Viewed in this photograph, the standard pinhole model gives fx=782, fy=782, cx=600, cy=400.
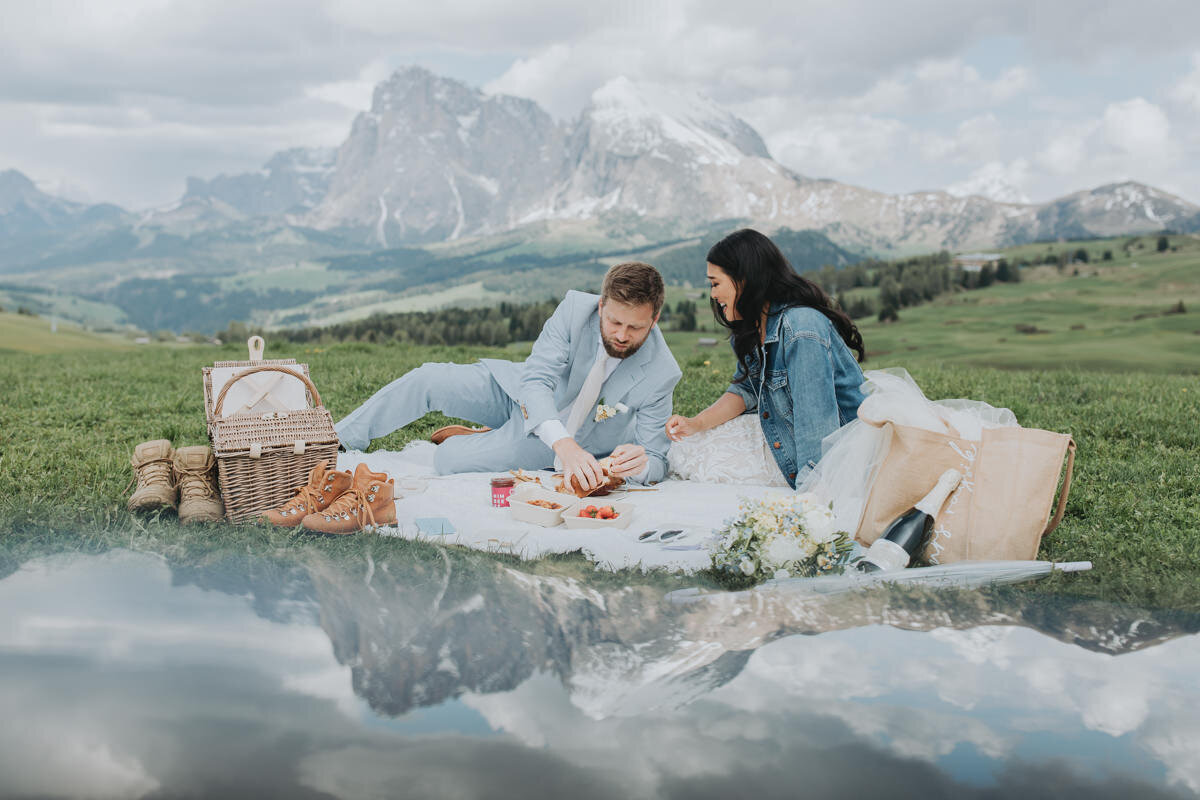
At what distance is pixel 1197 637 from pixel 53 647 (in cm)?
496

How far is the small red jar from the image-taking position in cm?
571

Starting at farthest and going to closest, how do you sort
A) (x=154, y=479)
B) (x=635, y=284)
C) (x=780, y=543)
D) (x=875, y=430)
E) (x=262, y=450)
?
(x=635, y=284), (x=154, y=479), (x=262, y=450), (x=875, y=430), (x=780, y=543)

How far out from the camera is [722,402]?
6906mm

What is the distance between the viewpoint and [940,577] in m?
4.16

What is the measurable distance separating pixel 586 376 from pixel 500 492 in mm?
1340

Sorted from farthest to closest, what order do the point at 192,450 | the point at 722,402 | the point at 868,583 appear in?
the point at 722,402
the point at 192,450
the point at 868,583

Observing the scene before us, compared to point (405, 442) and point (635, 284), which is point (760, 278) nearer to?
point (635, 284)

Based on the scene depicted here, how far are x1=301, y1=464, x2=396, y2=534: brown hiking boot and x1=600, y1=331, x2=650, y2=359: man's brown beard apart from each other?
2.07 meters

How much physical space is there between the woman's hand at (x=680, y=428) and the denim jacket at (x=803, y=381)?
0.75 metres

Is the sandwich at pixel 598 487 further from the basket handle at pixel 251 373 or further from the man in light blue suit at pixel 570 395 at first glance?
the basket handle at pixel 251 373

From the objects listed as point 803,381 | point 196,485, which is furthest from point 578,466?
point 196,485

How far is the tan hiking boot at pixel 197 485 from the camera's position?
499 cm

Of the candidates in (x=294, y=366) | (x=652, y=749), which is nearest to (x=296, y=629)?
(x=652, y=749)

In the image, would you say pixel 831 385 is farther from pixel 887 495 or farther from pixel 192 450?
pixel 192 450
